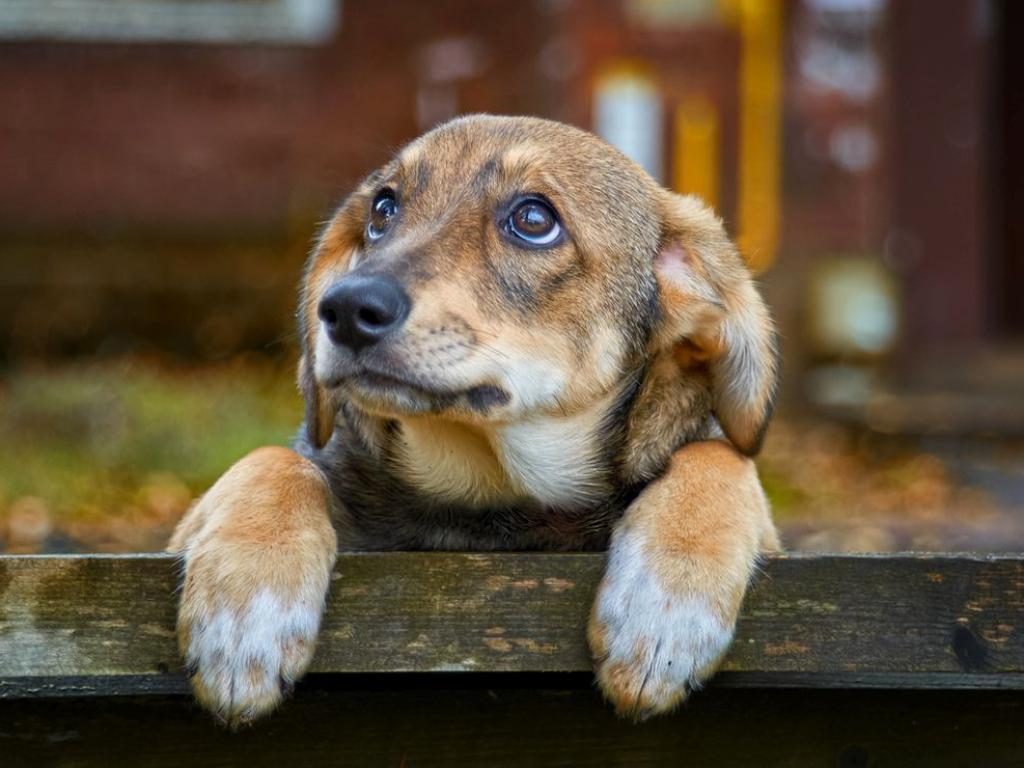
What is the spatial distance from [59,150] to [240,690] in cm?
1089

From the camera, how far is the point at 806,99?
12.1 meters

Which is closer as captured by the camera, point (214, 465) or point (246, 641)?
point (246, 641)

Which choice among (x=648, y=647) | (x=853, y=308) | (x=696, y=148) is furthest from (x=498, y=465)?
(x=696, y=148)

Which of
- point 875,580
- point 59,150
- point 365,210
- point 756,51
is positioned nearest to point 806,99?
point 756,51

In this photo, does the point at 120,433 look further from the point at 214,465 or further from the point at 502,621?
the point at 502,621

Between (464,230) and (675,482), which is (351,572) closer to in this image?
(675,482)

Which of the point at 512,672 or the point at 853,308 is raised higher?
the point at 512,672

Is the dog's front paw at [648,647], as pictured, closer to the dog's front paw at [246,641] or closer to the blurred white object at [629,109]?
the dog's front paw at [246,641]

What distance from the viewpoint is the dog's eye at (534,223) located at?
3426 mm

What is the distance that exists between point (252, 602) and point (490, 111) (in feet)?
32.8

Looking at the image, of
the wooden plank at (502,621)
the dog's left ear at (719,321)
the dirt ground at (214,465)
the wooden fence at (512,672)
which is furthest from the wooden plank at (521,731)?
the dirt ground at (214,465)

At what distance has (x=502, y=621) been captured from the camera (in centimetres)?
251

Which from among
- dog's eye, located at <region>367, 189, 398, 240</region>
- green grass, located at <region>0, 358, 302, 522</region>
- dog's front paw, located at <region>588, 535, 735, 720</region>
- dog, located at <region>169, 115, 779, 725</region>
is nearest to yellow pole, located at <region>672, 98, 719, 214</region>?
green grass, located at <region>0, 358, 302, 522</region>

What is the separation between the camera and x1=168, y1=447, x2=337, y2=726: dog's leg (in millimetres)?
Answer: 2469
